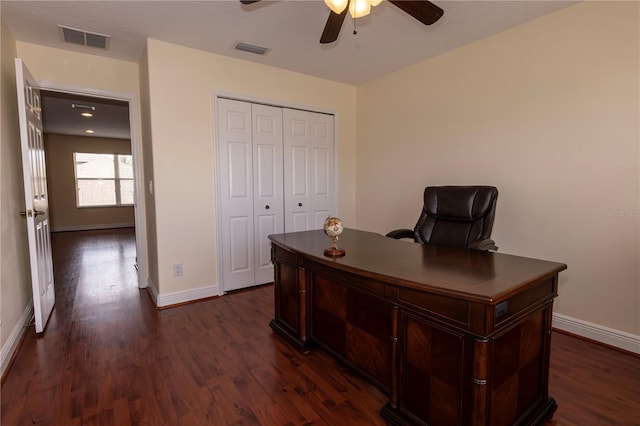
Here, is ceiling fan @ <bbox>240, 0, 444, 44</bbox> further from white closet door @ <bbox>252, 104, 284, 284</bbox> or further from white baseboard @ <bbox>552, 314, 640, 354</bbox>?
white baseboard @ <bbox>552, 314, 640, 354</bbox>

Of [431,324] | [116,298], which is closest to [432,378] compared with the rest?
[431,324]

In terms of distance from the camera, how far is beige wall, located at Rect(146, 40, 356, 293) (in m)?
3.00

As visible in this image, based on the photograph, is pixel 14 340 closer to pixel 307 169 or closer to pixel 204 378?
pixel 204 378

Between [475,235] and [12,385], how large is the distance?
3098mm

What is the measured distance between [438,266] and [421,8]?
1451mm

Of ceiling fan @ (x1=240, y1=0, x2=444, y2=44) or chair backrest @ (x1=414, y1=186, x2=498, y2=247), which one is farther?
chair backrest @ (x1=414, y1=186, x2=498, y2=247)

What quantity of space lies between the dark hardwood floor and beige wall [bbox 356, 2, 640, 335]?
0.65 m

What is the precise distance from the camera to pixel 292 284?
7.46 ft

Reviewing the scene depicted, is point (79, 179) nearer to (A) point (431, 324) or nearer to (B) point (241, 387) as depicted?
(B) point (241, 387)

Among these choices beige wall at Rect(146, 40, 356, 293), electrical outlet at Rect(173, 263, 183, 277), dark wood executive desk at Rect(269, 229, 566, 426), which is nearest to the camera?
dark wood executive desk at Rect(269, 229, 566, 426)

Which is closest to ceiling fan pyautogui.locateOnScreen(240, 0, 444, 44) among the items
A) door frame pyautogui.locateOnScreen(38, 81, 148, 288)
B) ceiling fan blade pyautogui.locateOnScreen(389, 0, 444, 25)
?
ceiling fan blade pyautogui.locateOnScreen(389, 0, 444, 25)

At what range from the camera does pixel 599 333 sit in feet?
7.64

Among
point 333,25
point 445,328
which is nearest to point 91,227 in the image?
point 333,25

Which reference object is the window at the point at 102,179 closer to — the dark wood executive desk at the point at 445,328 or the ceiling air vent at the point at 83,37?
the ceiling air vent at the point at 83,37
